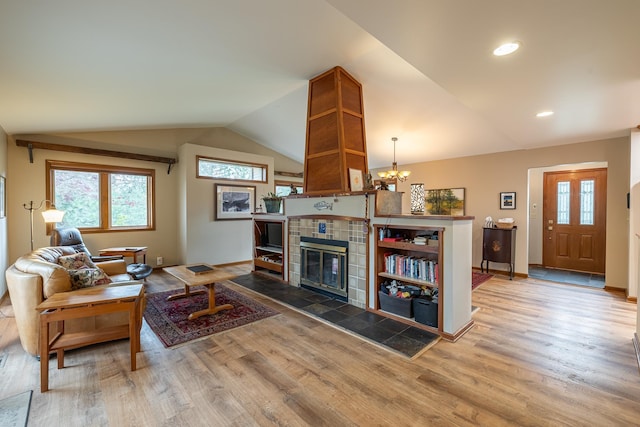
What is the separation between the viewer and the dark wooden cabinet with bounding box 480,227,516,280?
5.32m

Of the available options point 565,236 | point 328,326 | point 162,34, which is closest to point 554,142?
point 565,236

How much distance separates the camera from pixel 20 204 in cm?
450

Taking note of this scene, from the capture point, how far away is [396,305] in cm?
329

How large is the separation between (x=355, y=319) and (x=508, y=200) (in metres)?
4.33

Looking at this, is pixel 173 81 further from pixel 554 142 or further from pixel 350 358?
pixel 554 142

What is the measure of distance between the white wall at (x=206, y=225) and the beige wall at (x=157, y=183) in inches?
1.3

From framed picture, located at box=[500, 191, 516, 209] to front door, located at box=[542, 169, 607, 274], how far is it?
4.84ft

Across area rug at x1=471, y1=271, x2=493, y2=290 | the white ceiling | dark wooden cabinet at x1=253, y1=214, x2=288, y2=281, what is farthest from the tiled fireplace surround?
area rug at x1=471, y1=271, x2=493, y2=290

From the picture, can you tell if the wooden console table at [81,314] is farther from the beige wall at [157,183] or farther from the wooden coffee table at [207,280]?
the beige wall at [157,183]

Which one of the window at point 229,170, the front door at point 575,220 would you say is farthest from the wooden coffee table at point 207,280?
the front door at point 575,220

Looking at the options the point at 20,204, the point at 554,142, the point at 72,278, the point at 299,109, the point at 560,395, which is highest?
the point at 299,109

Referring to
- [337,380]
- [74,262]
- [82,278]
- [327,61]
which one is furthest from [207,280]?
[327,61]

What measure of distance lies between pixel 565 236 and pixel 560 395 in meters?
5.47

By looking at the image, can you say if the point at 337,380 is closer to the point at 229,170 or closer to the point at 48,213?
the point at 48,213
